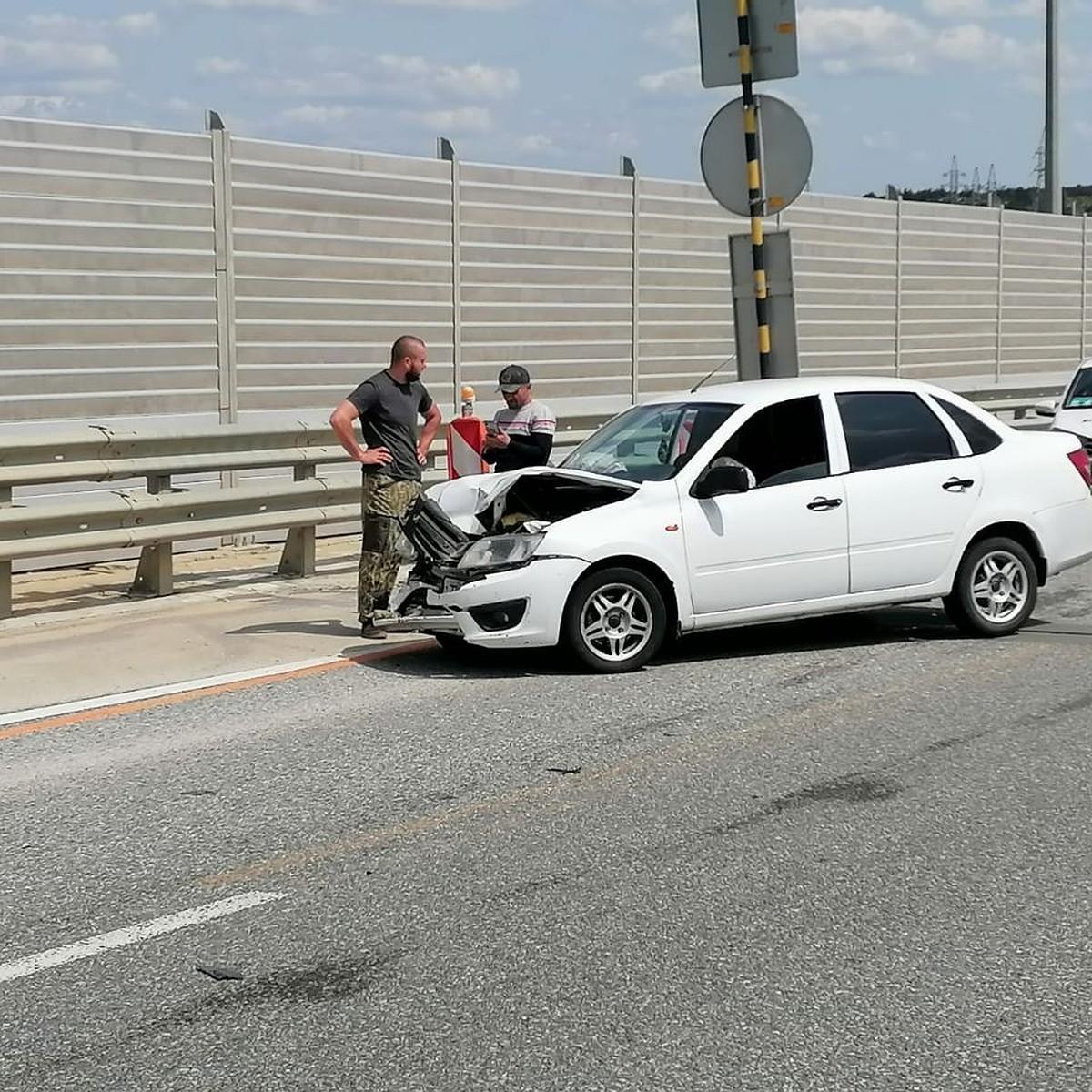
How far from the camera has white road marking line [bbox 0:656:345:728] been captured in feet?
26.0

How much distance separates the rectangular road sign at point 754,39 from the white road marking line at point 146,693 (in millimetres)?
5173

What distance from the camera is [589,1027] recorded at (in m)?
4.23

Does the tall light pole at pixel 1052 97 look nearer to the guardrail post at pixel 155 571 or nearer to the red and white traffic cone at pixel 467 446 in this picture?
the red and white traffic cone at pixel 467 446

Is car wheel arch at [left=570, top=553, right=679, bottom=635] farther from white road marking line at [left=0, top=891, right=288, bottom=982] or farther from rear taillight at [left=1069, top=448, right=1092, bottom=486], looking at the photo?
white road marking line at [left=0, top=891, right=288, bottom=982]

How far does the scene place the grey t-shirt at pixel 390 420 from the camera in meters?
10.1

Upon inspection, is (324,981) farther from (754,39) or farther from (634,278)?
(634,278)

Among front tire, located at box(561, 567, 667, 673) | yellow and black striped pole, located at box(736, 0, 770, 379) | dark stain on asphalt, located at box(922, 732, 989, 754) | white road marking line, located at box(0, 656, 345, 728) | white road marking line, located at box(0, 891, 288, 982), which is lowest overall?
white road marking line, located at box(0, 891, 288, 982)

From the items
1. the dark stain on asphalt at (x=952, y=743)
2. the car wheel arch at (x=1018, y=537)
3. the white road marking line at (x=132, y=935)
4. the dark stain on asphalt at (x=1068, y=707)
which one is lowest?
the white road marking line at (x=132, y=935)

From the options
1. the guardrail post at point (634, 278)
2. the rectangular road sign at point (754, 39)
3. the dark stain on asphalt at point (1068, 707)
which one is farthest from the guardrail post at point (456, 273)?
the dark stain on asphalt at point (1068, 707)

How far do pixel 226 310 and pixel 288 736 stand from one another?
706 centimetres

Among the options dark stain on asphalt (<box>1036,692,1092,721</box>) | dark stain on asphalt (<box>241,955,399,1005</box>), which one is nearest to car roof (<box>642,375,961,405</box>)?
dark stain on asphalt (<box>1036,692,1092,721</box>)

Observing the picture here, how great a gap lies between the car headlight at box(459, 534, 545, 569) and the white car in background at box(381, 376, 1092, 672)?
0.04 feet

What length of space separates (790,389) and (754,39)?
3.21 m

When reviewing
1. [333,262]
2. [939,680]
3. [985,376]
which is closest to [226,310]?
[333,262]
